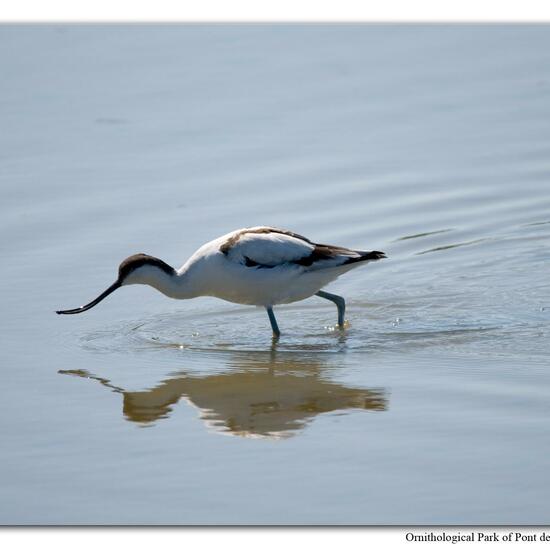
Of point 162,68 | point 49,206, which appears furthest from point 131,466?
point 162,68

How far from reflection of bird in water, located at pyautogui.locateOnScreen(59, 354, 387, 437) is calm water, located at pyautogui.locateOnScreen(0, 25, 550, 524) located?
0.02 metres

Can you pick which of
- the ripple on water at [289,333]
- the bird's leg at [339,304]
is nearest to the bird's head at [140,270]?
the ripple on water at [289,333]

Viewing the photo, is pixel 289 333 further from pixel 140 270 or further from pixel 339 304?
pixel 140 270

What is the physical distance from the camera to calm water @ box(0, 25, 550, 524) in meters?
7.18

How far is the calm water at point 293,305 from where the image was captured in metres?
7.18

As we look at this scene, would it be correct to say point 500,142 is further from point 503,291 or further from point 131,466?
point 131,466

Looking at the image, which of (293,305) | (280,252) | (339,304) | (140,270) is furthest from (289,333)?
(140,270)

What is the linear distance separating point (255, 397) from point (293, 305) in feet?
8.47

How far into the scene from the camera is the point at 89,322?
10375 mm

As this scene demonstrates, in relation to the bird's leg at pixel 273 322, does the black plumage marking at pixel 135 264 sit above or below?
above

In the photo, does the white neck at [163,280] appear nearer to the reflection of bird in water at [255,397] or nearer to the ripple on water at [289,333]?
the ripple on water at [289,333]

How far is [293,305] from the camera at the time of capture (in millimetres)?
11156

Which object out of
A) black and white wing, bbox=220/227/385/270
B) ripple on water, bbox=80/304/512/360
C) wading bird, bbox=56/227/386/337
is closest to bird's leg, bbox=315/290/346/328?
ripple on water, bbox=80/304/512/360

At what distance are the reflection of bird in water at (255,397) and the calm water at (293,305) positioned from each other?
1.0 inches
